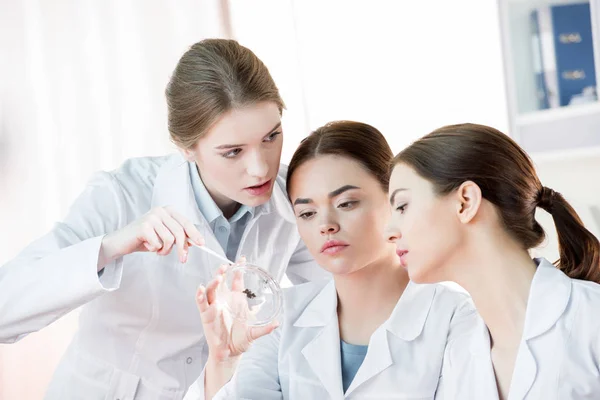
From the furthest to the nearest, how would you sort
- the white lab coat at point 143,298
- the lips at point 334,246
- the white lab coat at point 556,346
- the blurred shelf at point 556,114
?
the blurred shelf at point 556,114, the white lab coat at point 143,298, the lips at point 334,246, the white lab coat at point 556,346

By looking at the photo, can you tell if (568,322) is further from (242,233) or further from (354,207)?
(242,233)

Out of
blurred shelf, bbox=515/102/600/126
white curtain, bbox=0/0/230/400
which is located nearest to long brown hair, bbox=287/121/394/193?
white curtain, bbox=0/0/230/400

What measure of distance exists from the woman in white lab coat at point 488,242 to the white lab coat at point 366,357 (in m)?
0.09

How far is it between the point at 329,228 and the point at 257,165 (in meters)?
0.20

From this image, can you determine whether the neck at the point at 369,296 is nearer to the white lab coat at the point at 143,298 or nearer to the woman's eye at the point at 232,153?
the white lab coat at the point at 143,298

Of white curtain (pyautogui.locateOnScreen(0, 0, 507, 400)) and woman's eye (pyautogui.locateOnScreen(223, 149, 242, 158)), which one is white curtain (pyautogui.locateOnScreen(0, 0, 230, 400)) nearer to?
white curtain (pyautogui.locateOnScreen(0, 0, 507, 400))

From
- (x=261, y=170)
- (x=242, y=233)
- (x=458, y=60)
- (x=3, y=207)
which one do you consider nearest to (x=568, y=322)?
(x=261, y=170)

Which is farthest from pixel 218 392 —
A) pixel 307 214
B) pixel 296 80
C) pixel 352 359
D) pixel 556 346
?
pixel 296 80

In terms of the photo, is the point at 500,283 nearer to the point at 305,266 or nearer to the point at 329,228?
the point at 329,228

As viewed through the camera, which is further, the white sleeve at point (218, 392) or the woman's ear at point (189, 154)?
the woman's ear at point (189, 154)

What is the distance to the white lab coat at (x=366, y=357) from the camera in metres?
1.62

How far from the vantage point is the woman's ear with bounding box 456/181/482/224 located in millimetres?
1466

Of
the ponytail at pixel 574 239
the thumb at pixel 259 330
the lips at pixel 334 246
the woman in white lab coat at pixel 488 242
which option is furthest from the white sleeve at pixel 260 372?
the ponytail at pixel 574 239

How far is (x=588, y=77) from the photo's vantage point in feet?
9.18
